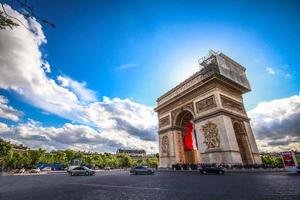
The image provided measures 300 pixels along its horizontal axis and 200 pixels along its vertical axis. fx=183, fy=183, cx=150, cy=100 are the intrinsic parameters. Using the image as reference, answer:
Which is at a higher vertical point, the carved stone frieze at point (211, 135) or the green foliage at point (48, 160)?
the green foliage at point (48, 160)

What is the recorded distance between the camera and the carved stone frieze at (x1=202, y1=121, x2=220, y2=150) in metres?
23.6

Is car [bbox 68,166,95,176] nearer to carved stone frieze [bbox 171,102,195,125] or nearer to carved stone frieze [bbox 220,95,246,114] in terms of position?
carved stone frieze [bbox 171,102,195,125]

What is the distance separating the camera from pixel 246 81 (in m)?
31.8

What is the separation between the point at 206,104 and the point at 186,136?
894 cm

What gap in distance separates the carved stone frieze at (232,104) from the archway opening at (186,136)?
728 cm

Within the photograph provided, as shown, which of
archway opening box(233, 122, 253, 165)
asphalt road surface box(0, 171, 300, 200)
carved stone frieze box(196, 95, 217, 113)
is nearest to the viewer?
asphalt road surface box(0, 171, 300, 200)

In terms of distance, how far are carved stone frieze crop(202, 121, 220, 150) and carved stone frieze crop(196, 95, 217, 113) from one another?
231 centimetres

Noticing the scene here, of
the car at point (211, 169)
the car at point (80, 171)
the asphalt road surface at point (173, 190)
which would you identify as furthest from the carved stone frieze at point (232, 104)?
the car at point (80, 171)

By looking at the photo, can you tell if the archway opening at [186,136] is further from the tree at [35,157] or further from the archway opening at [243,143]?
the tree at [35,157]

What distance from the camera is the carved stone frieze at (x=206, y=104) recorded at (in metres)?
25.3

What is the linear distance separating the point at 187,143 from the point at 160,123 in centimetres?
659

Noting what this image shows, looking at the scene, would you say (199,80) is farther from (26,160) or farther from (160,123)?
(26,160)

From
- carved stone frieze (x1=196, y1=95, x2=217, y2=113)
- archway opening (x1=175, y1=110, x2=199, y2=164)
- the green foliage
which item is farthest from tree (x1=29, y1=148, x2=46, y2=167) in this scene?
carved stone frieze (x1=196, y1=95, x2=217, y2=113)

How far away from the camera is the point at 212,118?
A: 2486 centimetres
